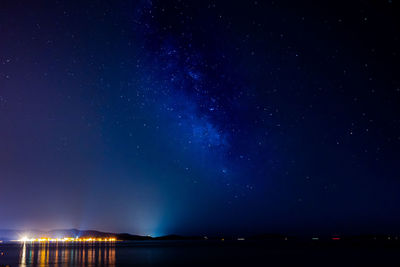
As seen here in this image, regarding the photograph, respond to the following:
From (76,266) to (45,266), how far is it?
10.7ft

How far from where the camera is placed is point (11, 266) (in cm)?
3625

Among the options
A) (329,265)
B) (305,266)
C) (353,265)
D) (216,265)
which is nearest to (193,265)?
(216,265)

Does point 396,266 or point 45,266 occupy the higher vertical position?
point 45,266

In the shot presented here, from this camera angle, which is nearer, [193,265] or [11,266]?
[11,266]

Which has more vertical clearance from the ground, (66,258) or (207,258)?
(66,258)

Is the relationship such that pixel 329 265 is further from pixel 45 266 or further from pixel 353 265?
pixel 45 266

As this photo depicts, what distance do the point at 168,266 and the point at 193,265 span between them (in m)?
2.66

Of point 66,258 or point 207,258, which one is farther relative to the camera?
point 66,258

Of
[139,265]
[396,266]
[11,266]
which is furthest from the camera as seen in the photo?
[139,265]

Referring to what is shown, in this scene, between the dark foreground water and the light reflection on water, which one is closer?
the light reflection on water

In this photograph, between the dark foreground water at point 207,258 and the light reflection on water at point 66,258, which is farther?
the dark foreground water at point 207,258

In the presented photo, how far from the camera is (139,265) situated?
41094 mm

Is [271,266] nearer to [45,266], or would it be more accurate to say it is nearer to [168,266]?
[168,266]

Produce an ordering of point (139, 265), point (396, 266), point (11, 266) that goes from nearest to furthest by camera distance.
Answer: point (11, 266) → point (396, 266) → point (139, 265)
